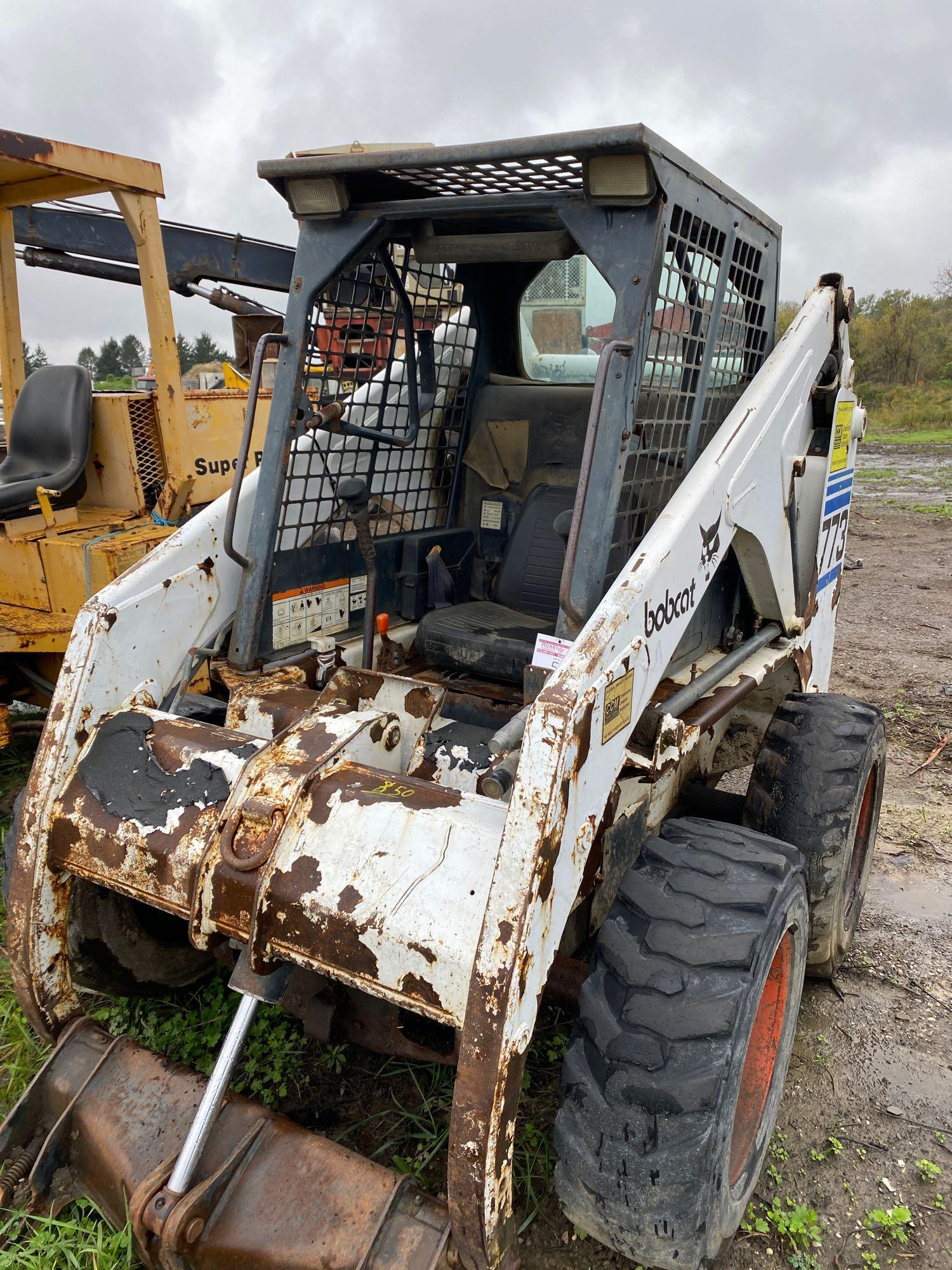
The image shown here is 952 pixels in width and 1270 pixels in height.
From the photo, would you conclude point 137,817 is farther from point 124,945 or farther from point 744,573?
point 744,573

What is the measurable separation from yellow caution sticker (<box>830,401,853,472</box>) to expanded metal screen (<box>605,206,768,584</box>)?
0.43m

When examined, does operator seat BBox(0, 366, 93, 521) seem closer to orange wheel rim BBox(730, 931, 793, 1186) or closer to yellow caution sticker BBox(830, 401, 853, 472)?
yellow caution sticker BBox(830, 401, 853, 472)

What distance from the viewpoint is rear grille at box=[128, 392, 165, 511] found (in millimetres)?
4453

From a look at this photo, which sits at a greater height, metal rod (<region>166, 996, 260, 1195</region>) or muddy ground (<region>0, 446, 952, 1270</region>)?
metal rod (<region>166, 996, 260, 1195</region>)

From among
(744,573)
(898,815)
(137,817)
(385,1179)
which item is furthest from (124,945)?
(898,815)

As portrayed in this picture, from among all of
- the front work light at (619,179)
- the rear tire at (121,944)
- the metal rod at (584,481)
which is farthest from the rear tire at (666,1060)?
the front work light at (619,179)

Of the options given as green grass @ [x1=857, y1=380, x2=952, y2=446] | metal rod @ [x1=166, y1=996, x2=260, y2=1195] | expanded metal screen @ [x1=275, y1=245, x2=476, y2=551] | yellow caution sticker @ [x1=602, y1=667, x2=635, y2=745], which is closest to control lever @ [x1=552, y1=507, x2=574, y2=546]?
yellow caution sticker @ [x1=602, y1=667, x2=635, y2=745]

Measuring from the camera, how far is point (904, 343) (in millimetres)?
35000

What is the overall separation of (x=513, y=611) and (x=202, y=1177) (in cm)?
187

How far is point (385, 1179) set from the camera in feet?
5.48

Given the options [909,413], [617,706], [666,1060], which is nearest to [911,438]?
[909,413]

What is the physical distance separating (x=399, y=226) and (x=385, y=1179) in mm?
2273

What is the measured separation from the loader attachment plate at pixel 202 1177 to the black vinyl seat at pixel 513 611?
129 cm

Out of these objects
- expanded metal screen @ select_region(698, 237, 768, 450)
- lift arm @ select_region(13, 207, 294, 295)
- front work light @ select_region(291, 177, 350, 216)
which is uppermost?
lift arm @ select_region(13, 207, 294, 295)
